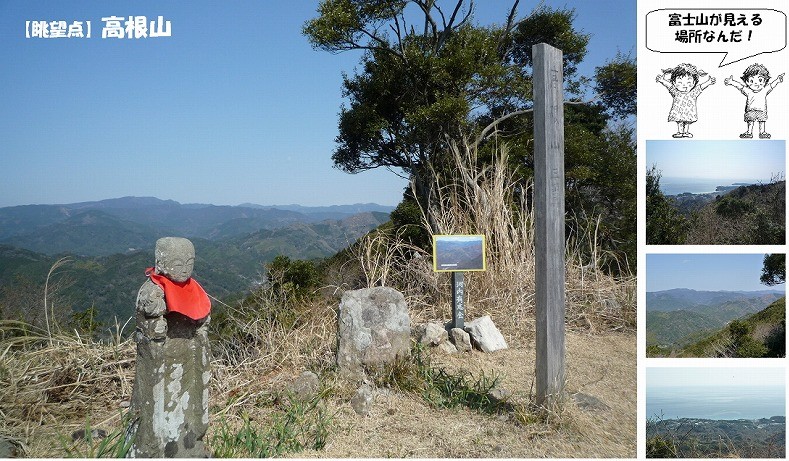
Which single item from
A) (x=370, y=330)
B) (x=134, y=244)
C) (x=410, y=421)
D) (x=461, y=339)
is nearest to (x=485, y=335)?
(x=461, y=339)

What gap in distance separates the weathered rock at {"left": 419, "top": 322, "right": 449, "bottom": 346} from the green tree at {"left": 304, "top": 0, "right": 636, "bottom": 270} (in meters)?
2.51

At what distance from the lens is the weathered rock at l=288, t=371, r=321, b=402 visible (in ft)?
10.2

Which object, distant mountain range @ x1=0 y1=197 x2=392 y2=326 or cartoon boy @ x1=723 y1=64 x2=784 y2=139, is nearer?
cartoon boy @ x1=723 y1=64 x2=784 y2=139

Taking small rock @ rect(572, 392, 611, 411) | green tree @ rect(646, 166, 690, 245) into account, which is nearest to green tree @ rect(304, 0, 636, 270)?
green tree @ rect(646, 166, 690, 245)

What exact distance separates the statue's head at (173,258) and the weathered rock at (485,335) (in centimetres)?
251

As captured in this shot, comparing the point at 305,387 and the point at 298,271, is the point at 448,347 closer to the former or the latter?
the point at 305,387

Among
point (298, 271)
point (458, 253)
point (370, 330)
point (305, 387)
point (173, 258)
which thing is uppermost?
point (173, 258)

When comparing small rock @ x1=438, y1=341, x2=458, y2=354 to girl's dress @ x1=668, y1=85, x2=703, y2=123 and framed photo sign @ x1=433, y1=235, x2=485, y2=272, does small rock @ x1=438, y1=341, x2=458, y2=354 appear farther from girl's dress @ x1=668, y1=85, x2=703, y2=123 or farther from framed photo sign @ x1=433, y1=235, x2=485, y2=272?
girl's dress @ x1=668, y1=85, x2=703, y2=123

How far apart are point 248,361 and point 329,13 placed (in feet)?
14.7

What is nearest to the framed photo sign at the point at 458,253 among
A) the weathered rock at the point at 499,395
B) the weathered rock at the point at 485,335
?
the weathered rock at the point at 485,335

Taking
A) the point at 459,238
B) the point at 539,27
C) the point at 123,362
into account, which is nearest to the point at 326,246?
the point at 539,27

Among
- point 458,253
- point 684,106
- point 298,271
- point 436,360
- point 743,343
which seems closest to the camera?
point 684,106

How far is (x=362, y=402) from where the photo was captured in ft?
10.0

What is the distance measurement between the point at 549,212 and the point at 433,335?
1.60m
